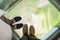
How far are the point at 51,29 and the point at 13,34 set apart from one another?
0.16 m

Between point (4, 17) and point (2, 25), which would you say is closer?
point (2, 25)

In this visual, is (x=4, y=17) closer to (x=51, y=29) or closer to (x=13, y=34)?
(x=13, y=34)

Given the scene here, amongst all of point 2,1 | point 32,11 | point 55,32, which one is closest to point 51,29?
point 55,32

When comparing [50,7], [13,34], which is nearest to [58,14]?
[50,7]

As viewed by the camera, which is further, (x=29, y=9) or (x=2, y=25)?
(x=29, y=9)

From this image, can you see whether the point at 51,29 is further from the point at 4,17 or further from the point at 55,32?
the point at 4,17

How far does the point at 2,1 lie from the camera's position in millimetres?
954

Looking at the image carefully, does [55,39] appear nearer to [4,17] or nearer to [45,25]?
[45,25]

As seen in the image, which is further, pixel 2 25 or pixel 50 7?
pixel 50 7

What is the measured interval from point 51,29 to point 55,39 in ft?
0.16

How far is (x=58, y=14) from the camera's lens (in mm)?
859

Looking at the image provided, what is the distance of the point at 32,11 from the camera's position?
2.91 ft

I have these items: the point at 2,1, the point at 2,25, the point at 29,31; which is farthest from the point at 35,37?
the point at 2,1

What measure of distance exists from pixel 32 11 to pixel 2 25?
0.18 m
